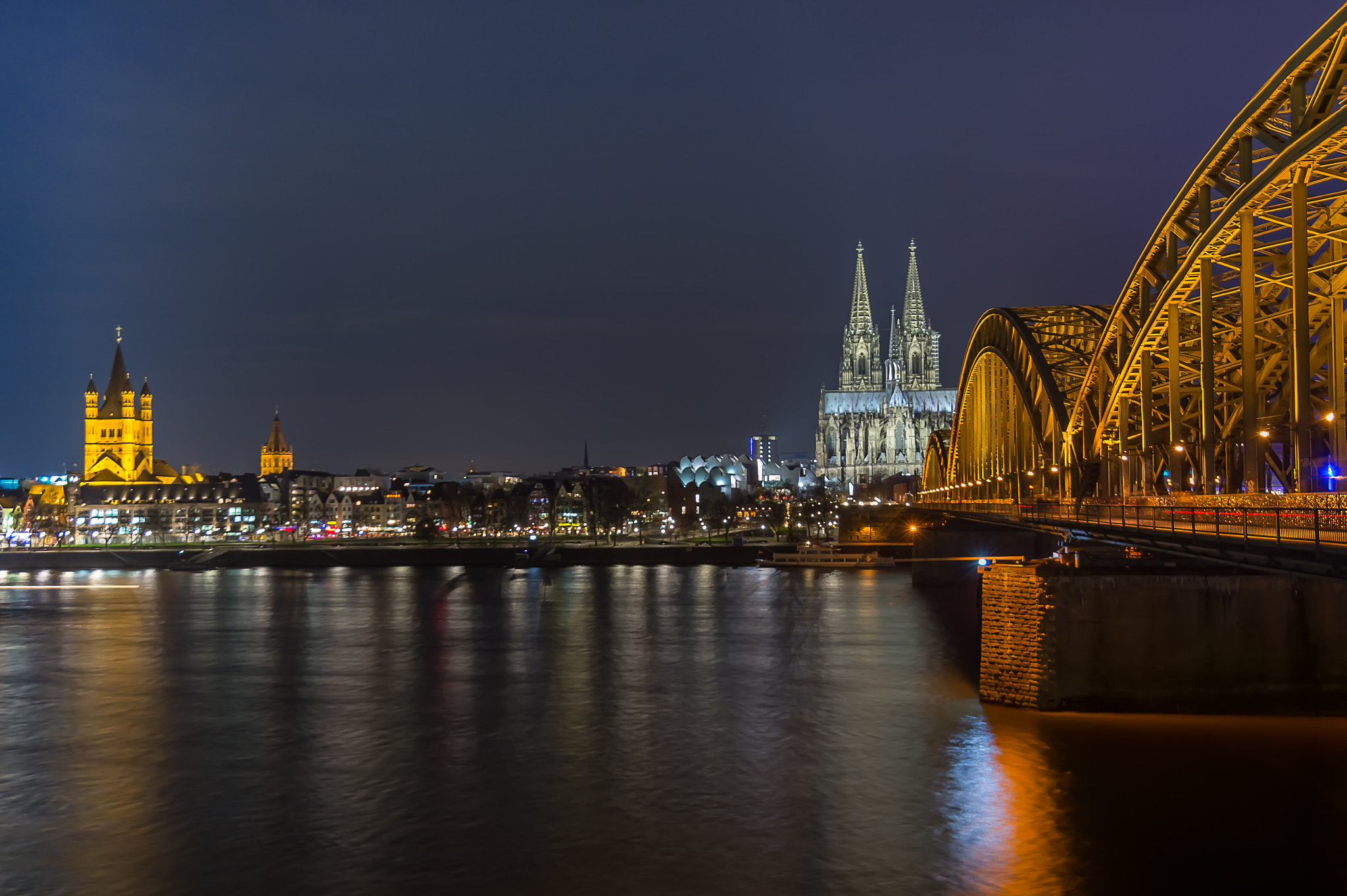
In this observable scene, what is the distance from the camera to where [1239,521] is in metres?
21.9

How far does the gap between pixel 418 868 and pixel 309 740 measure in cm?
1020

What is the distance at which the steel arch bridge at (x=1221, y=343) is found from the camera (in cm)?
2550

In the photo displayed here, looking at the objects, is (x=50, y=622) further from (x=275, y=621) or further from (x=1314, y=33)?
(x=1314, y=33)

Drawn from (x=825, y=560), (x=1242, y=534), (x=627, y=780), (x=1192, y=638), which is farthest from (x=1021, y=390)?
A: (x=627, y=780)

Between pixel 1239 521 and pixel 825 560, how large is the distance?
6905 centimetres

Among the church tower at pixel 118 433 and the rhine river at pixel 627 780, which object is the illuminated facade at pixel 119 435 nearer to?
the church tower at pixel 118 433

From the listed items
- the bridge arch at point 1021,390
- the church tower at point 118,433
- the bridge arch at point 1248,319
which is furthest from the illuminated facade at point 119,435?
the bridge arch at point 1248,319

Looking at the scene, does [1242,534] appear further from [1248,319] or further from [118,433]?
[118,433]

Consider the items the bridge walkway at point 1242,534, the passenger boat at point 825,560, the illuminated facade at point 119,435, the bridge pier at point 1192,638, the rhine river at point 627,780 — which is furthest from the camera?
the illuminated facade at point 119,435

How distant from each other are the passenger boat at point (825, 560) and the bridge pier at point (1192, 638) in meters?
62.7

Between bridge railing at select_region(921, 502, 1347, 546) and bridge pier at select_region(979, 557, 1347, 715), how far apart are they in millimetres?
1260

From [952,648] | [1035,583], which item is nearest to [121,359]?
[952,648]

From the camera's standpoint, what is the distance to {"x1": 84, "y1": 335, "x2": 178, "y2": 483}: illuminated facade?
182 m

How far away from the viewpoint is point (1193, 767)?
22156 mm
